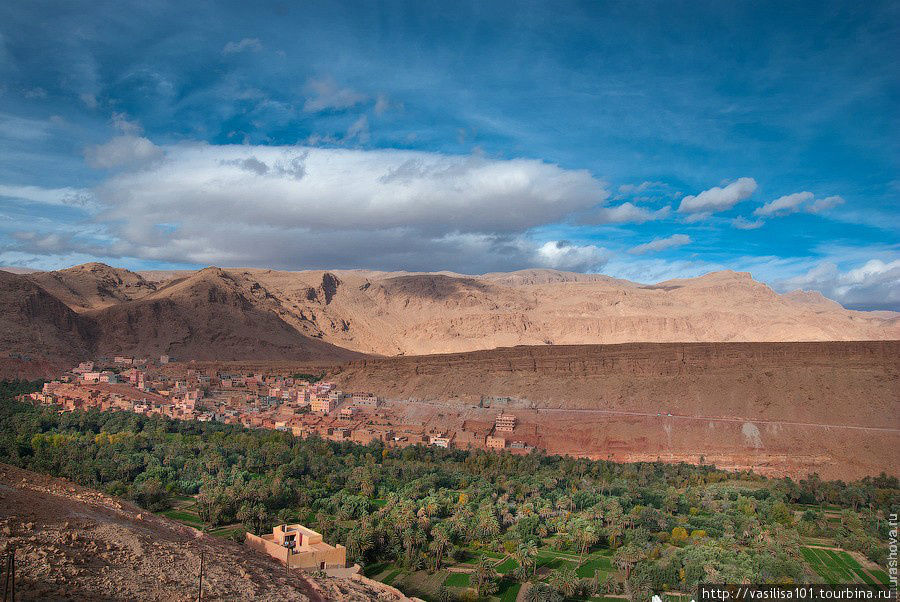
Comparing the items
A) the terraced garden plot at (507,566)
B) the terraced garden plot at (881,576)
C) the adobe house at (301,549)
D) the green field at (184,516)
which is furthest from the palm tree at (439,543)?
the terraced garden plot at (881,576)

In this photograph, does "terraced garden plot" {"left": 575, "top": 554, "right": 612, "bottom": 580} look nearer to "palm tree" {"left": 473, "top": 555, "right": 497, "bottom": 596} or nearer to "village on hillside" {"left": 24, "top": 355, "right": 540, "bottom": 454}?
"palm tree" {"left": 473, "top": 555, "right": 497, "bottom": 596}

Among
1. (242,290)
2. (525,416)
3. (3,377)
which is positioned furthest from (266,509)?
(242,290)

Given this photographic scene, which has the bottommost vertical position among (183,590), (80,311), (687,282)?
(183,590)

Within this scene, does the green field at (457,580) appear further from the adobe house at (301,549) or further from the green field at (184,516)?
the green field at (184,516)

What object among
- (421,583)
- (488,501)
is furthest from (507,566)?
(488,501)

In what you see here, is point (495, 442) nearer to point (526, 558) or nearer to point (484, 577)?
point (526, 558)

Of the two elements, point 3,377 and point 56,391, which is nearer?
point 56,391

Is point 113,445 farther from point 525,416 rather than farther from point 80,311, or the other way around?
point 80,311
